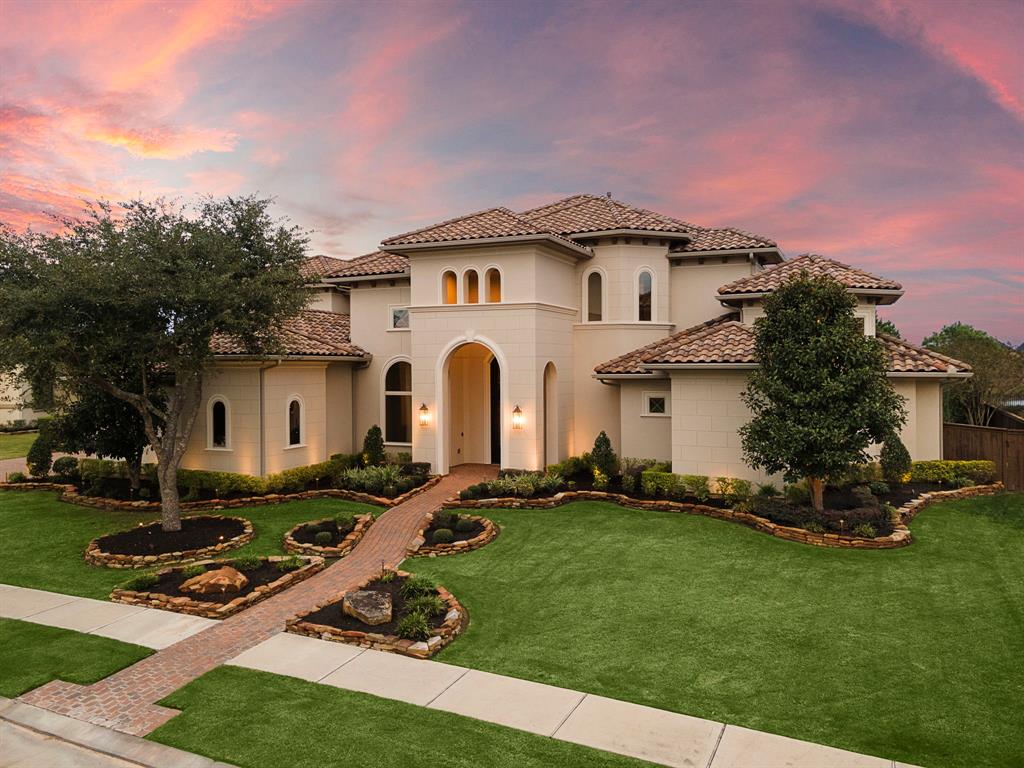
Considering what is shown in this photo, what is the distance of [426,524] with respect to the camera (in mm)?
15125

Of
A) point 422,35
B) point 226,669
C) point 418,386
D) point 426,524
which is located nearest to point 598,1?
point 422,35

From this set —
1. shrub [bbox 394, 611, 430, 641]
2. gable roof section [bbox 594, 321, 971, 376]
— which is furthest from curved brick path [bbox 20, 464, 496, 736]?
gable roof section [bbox 594, 321, 971, 376]

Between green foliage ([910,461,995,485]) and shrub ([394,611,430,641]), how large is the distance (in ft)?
52.0

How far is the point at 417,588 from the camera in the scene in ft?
34.4

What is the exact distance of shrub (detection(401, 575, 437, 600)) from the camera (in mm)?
10430

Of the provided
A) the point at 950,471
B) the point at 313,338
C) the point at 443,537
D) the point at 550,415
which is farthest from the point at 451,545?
the point at 950,471

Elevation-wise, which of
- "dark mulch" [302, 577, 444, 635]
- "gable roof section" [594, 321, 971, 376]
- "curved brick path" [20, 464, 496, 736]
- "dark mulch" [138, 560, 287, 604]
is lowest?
"curved brick path" [20, 464, 496, 736]

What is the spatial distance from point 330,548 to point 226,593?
2.87 meters

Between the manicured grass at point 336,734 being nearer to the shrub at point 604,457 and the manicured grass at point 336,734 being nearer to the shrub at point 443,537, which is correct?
the shrub at point 443,537

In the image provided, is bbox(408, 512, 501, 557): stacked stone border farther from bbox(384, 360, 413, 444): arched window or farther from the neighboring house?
bbox(384, 360, 413, 444): arched window

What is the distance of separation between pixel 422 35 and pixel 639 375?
12.0 m

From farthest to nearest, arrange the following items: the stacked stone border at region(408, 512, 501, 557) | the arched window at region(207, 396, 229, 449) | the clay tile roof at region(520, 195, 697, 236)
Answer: the clay tile roof at region(520, 195, 697, 236), the arched window at region(207, 396, 229, 449), the stacked stone border at region(408, 512, 501, 557)

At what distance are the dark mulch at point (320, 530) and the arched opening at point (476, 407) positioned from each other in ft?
27.3

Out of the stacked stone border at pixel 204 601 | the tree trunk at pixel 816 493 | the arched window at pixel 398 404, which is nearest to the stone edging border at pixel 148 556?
the stacked stone border at pixel 204 601
